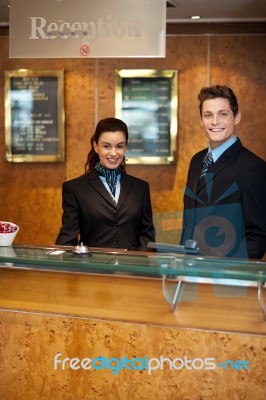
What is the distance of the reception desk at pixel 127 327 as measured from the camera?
8.50 feet

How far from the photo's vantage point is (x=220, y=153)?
329 cm

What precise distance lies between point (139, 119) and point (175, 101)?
392 mm

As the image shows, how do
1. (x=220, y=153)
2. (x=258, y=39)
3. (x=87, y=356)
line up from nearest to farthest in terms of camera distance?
(x=87, y=356) → (x=220, y=153) → (x=258, y=39)

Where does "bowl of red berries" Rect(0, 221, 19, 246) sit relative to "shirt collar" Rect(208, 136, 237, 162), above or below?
below

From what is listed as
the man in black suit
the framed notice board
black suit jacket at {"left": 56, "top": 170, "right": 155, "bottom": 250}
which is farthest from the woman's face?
the framed notice board

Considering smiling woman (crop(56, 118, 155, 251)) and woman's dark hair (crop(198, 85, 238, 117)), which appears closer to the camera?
woman's dark hair (crop(198, 85, 238, 117))

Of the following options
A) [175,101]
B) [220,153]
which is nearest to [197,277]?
[220,153]

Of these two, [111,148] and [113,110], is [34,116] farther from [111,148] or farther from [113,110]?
[111,148]

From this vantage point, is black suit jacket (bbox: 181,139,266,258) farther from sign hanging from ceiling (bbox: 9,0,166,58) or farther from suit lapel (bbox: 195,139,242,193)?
sign hanging from ceiling (bbox: 9,0,166,58)

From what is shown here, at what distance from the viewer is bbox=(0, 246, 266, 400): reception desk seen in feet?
8.50

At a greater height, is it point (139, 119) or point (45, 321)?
point (139, 119)

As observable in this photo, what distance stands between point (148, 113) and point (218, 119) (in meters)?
3.36

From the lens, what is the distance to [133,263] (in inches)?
100

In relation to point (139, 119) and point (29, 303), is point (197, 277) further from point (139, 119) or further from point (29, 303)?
point (139, 119)
